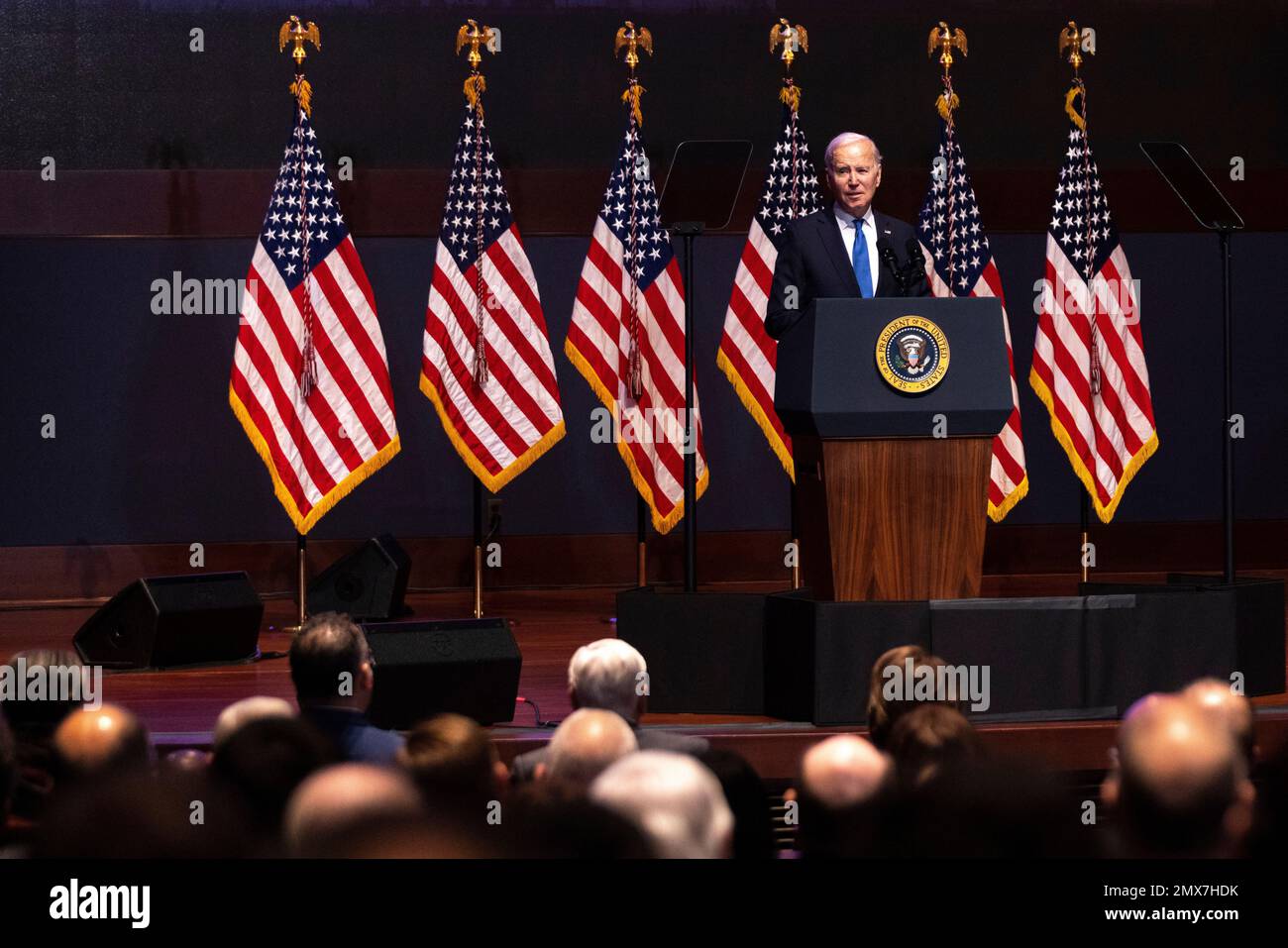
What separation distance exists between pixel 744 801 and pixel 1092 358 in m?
5.72

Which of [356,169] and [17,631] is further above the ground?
[356,169]

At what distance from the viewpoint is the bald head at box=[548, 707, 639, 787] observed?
2.74m

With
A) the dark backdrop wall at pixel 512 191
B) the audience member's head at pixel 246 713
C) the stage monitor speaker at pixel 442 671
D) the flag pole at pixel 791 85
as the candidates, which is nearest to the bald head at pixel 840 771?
the audience member's head at pixel 246 713

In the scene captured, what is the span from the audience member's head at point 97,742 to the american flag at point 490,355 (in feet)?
16.4

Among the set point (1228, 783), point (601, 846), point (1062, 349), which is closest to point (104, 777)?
point (601, 846)

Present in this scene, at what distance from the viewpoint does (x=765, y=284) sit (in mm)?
8086

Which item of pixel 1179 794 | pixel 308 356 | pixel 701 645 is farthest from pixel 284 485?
pixel 1179 794

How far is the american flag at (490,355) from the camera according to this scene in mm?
7875

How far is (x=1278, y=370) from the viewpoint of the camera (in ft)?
31.2

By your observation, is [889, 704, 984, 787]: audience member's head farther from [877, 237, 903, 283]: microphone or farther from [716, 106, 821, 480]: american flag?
[716, 106, 821, 480]: american flag

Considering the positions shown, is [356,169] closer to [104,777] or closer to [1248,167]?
[1248,167]

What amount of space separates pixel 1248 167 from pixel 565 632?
5.11 meters

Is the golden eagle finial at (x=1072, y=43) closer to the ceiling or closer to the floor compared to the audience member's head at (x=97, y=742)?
closer to the ceiling

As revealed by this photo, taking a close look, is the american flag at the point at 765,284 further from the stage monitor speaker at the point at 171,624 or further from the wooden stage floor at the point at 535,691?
the stage monitor speaker at the point at 171,624
